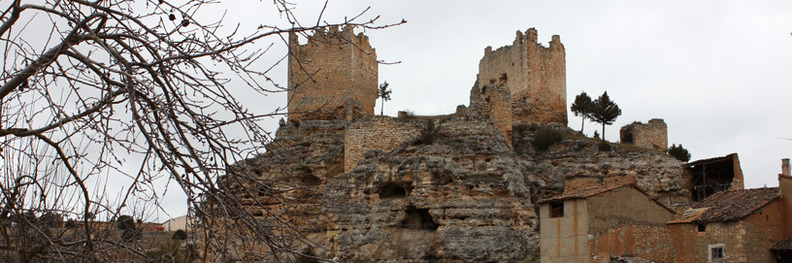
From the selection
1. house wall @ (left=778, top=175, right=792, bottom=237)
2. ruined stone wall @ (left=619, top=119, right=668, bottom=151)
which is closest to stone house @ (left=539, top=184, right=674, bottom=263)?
house wall @ (left=778, top=175, right=792, bottom=237)

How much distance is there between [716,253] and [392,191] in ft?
45.4

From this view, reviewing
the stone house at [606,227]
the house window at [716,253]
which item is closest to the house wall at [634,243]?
the stone house at [606,227]

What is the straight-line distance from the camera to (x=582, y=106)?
39.5 metres

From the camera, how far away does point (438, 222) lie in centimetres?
2747

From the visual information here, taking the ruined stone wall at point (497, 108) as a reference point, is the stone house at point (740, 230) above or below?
below

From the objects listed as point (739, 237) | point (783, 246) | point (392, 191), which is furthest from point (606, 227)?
point (392, 191)

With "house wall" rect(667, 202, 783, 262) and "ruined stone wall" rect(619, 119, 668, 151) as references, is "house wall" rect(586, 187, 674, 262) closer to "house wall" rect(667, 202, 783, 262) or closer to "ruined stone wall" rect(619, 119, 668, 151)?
"house wall" rect(667, 202, 783, 262)

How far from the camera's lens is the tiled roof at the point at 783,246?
18.1 m

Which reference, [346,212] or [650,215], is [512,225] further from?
[650,215]

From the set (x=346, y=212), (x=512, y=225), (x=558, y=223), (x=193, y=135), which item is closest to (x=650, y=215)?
(x=558, y=223)

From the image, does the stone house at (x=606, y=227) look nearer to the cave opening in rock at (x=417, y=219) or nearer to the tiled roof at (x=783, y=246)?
the tiled roof at (x=783, y=246)

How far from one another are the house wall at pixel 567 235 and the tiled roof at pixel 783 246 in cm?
419

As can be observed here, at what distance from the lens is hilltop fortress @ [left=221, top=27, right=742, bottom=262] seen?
1071 inches

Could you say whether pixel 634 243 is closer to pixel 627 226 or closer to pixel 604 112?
pixel 627 226
